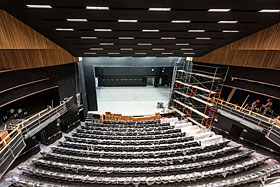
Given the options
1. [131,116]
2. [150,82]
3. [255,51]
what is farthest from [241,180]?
[150,82]

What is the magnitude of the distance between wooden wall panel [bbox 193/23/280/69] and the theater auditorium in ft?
0.18

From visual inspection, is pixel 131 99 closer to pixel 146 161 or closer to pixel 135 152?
pixel 135 152

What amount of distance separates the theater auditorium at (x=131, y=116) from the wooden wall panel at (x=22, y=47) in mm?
45

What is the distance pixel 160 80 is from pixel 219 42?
13352 millimetres

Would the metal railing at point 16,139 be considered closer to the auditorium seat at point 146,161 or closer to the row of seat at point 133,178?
the auditorium seat at point 146,161

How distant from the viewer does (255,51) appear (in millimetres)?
7922

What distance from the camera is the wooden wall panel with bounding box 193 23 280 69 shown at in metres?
6.42

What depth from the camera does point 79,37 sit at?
712cm

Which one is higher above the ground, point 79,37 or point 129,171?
point 79,37

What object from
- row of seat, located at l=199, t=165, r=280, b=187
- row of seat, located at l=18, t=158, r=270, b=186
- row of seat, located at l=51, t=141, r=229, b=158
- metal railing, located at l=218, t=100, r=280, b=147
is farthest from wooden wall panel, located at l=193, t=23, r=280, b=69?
row of seat, located at l=51, t=141, r=229, b=158

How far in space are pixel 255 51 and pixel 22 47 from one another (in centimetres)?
1287

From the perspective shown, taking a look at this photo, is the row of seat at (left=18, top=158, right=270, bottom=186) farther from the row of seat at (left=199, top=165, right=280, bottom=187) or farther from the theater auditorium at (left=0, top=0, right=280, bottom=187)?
the row of seat at (left=199, top=165, right=280, bottom=187)

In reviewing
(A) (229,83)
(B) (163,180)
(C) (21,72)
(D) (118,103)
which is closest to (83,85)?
(D) (118,103)

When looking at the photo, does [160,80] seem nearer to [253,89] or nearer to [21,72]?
[253,89]
